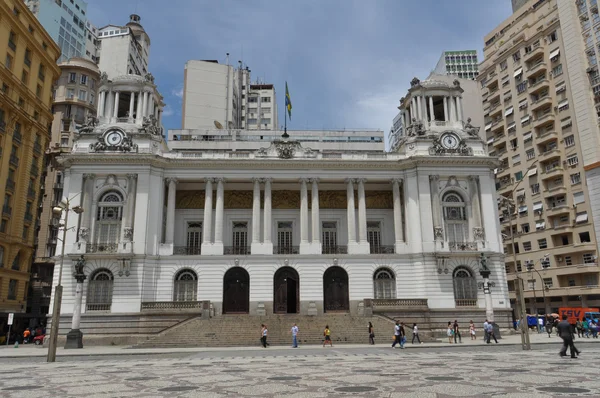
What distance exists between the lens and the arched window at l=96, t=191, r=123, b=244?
38.1 metres

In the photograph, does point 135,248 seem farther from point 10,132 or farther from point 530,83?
point 530,83

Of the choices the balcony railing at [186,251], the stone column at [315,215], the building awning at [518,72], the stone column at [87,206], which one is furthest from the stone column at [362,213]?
the building awning at [518,72]

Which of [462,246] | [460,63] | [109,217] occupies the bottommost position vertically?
[462,246]

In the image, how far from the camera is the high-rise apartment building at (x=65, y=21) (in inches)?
2662

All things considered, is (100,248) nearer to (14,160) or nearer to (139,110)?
(139,110)

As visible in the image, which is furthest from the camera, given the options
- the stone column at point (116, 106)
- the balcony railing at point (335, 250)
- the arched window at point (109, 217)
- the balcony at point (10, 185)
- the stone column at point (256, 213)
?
the balcony at point (10, 185)

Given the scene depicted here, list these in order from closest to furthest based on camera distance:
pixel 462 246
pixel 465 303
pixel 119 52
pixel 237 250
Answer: pixel 465 303, pixel 462 246, pixel 237 250, pixel 119 52

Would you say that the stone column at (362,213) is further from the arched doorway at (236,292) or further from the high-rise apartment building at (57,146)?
the high-rise apartment building at (57,146)

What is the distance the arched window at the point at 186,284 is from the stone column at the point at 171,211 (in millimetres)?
2760

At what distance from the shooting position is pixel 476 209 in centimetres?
3953

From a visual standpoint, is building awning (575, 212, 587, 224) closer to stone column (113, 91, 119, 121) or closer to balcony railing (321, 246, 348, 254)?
balcony railing (321, 246, 348, 254)

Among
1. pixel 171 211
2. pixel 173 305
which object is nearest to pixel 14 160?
pixel 171 211

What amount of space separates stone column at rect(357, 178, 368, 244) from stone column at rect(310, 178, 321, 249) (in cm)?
343

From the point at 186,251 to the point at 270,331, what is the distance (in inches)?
464
